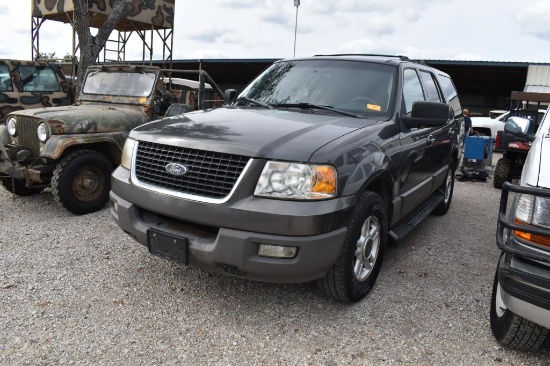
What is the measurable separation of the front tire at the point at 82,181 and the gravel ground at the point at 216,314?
78 centimetres

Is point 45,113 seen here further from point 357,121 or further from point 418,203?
point 418,203

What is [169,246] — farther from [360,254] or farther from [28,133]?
[28,133]

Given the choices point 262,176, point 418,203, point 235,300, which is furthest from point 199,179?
point 418,203

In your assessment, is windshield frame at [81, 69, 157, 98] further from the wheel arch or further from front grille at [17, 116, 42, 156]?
front grille at [17, 116, 42, 156]

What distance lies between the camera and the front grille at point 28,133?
5281mm

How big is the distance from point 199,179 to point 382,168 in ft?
4.41

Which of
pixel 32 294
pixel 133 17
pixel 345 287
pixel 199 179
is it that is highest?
pixel 133 17

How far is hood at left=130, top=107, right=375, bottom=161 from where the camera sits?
8.98ft

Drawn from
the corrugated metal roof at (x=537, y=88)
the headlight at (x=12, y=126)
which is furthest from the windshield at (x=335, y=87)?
the corrugated metal roof at (x=537, y=88)

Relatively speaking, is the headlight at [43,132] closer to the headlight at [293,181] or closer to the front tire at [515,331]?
the headlight at [293,181]

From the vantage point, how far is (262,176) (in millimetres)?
2691

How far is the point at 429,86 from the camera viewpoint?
4.84 meters

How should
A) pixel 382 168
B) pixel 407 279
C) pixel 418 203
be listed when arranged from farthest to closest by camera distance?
pixel 418 203, pixel 407 279, pixel 382 168

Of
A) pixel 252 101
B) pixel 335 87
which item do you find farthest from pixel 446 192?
pixel 252 101
